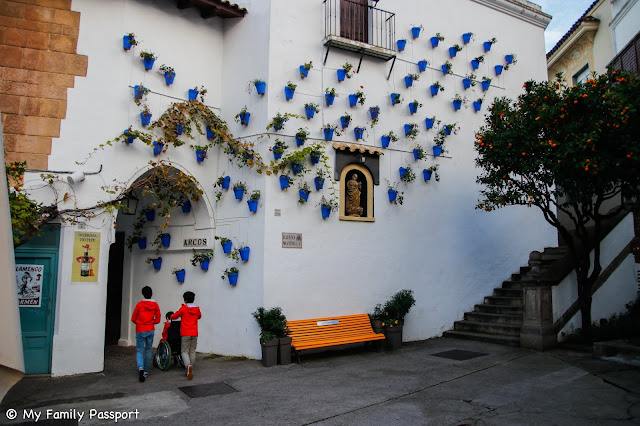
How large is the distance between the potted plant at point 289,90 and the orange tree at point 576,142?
3.83 m

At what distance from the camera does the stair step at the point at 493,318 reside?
10.7 metres

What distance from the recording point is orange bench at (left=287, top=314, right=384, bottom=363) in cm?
909

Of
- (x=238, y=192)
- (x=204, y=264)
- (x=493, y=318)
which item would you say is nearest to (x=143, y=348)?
(x=204, y=264)

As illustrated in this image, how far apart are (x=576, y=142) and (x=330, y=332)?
5.50 m

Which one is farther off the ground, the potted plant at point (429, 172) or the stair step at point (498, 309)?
the potted plant at point (429, 172)

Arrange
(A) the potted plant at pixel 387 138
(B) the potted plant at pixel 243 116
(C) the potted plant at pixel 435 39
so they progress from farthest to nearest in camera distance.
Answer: (C) the potted plant at pixel 435 39 < (A) the potted plant at pixel 387 138 < (B) the potted plant at pixel 243 116

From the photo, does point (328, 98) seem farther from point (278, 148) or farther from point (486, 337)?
point (486, 337)

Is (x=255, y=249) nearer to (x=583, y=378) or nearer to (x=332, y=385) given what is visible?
(x=332, y=385)

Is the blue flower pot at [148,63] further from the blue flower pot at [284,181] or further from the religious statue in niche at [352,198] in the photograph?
the religious statue in niche at [352,198]

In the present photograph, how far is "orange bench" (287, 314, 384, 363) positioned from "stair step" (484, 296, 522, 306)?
355 cm

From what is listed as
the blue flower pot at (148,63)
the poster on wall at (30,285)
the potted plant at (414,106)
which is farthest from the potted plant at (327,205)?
the poster on wall at (30,285)

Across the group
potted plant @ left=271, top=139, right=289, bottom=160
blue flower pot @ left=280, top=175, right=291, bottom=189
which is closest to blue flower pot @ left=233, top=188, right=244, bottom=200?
blue flower pot @ left=280, top=175, right=291, bottom=189

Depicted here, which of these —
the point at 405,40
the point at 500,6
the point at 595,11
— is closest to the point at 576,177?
the point at 405,40

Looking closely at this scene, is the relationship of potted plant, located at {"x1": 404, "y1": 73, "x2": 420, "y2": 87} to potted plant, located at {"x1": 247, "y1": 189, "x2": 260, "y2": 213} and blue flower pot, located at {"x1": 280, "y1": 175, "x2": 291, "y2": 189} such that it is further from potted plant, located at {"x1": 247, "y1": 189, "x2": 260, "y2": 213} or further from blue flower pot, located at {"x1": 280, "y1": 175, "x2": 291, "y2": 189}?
potted plant, located at {"x1": 247, "y1": 189, "x2": 260, "y2": 213}
